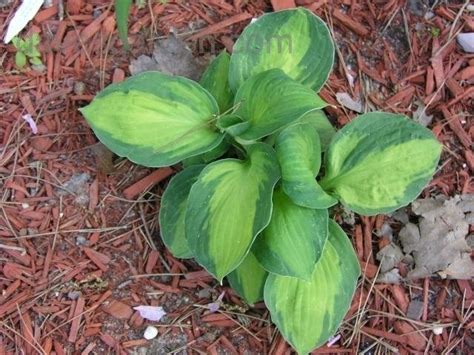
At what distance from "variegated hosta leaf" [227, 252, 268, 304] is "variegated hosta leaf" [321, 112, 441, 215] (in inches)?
11.0

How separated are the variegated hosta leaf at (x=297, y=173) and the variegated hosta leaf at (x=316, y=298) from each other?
202 millimetres

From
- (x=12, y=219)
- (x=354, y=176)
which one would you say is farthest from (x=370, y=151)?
(x=12, y=219)

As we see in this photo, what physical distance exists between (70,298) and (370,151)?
2.94 feet

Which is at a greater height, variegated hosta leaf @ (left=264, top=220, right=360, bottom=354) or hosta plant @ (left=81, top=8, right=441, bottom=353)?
hosta plant @ (left=81, top=8, right=441, bottom=353)

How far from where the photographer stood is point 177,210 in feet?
5.96

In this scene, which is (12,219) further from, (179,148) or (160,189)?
(179,148)

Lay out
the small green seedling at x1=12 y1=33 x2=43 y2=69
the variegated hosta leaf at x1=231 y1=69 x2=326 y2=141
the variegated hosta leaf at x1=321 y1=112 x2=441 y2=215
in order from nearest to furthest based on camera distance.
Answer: the variegated hosta leaf at x1=231 y1=69 x2=326 y2=141, the variegated hosta leaf at x1=321 y1=112 x2=441 y2=215, the small green seedling at x1=12 y1=33 x2=43 y2=69

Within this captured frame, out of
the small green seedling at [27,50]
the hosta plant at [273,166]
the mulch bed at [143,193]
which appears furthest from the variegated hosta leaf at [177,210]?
the small green seedling at [27,50]

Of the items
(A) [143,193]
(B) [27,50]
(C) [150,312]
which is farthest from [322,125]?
(B) [27,50]

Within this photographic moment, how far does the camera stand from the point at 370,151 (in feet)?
5.71

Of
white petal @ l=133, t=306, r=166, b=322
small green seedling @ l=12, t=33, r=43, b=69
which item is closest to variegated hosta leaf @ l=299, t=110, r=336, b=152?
white petal @ l=133, t=306, r=166, b=322

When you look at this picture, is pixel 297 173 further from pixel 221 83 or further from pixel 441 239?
pixel 441 239

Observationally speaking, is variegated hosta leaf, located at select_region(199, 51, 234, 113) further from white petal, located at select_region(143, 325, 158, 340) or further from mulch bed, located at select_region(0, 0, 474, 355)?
white petal, located at select_region(143, 325, 158, 340)

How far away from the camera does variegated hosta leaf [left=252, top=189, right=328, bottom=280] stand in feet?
5.36
